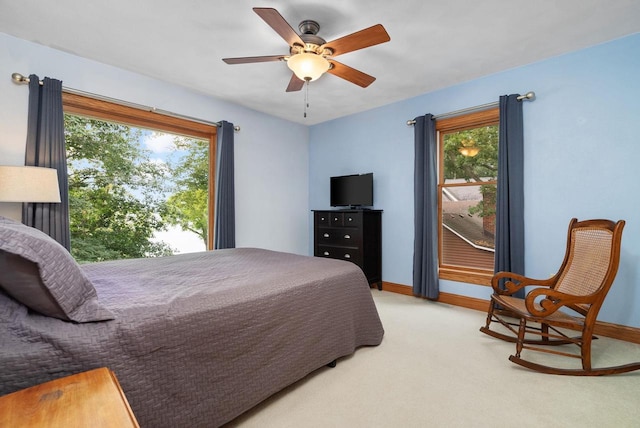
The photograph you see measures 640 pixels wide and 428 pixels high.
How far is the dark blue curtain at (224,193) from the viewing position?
3.79m

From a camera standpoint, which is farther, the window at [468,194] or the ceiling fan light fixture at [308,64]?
the window at [468,194]

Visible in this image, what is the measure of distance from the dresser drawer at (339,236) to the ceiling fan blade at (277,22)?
8.11 ft

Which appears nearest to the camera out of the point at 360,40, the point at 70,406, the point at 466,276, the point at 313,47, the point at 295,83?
the point at 70,406

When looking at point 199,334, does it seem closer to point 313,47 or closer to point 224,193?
point 313,47

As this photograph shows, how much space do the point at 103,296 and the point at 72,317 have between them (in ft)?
1.21

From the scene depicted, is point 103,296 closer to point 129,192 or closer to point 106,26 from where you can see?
point 106,26

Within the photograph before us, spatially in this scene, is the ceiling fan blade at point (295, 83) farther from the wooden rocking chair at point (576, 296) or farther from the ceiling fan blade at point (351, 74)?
the wooden rocking chair at point (576, 296)

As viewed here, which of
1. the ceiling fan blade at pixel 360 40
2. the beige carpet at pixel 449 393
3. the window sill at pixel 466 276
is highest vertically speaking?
the ceiling fan blade at pixel 360 40

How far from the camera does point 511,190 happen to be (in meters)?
3.06

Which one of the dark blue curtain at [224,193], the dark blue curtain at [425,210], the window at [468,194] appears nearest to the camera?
the window at [468,194]

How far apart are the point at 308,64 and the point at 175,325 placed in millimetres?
1953

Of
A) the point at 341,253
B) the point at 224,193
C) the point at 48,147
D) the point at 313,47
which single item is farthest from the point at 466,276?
the point at 48,147

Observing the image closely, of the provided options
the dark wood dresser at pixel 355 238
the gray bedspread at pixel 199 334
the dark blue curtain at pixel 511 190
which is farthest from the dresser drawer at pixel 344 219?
Answer: the gray bedspread at pixel 199 334

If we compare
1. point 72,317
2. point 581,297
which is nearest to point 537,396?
point 581,297
